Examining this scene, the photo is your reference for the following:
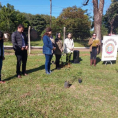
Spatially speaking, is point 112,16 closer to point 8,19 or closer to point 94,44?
point 8,19

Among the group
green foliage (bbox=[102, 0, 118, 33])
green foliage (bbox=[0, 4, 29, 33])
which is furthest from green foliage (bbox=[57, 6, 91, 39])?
→ green foliage (bbox=[0, 4, 29, 33])

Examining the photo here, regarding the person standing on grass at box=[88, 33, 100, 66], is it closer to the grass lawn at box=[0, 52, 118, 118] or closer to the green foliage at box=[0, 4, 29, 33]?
the grass lawn at box=[0, 52, 118, 118]

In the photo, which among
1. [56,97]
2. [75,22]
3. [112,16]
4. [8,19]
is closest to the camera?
[56,97]

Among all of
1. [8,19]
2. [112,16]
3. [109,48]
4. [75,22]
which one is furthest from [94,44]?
[112,16]

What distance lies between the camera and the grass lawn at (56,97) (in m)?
3.03

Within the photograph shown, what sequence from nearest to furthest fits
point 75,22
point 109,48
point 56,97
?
1. point 56,97
2. point 109,48
3. point 75,22

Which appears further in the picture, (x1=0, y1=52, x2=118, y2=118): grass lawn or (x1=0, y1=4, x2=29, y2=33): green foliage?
(x1=0, y1=4, x2=29, y2=33): green foliage

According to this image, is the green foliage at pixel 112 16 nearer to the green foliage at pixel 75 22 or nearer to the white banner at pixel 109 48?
the green foliage at pixel 75 22

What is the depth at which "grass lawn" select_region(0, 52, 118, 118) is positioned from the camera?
9.95 feet

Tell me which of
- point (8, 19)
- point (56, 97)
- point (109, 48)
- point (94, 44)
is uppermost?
point (8, 19)

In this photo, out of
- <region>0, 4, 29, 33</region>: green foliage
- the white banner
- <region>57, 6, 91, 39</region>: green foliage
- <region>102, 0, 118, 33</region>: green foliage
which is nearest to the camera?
the white banner

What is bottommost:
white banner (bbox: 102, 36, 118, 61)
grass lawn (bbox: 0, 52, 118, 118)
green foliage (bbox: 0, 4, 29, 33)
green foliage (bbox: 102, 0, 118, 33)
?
grass lawn (bbox: 0, 52, 118, 118)

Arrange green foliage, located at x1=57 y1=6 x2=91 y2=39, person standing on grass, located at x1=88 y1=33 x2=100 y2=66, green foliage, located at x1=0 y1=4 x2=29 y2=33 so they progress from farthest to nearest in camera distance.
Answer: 1. green foliage, located at x1=57 y1=6 x2=91 y2=39
2. green foliage, located at x1=0 y1=4 x2=29 y2=33
3. person standing on grass, located at x1=88 y1=33 x2=100 y2=66

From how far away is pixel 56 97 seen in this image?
12.2 ft
